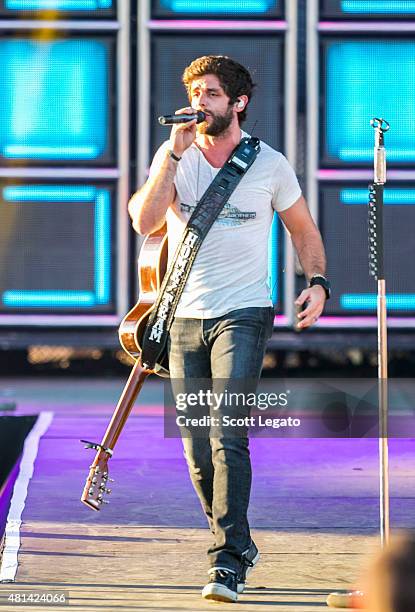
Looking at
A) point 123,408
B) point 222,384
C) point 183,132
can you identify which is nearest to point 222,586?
point 222,384

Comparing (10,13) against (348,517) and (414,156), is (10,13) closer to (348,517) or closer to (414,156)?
(414,156)

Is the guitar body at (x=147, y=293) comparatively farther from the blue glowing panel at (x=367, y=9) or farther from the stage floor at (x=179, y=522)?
the blue glowing panel at (x=367, y=9)

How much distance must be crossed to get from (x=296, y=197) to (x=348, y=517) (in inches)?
92.2

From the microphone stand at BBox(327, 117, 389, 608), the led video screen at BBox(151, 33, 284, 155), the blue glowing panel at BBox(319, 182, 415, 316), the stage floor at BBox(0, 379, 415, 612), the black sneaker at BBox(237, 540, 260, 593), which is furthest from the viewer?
the led video screen at BBox(151, 33, 284, 155)

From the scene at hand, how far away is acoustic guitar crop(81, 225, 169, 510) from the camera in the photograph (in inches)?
232

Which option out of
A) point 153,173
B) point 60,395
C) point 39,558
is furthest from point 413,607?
point 60,395

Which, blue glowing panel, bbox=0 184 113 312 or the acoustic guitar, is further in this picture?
blue glowing panel, bbox=0 184 113 312

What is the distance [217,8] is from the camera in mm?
14453

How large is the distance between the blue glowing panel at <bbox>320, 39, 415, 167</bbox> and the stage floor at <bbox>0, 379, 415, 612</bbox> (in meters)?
4.36

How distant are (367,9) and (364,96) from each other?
92 cm

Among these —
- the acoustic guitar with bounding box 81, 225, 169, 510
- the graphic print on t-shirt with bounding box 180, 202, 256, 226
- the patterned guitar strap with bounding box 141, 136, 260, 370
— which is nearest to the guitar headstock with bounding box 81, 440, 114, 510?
the acoustic guitar with bounding box 81, 225, 169, 510

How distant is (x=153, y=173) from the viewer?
5621 mm

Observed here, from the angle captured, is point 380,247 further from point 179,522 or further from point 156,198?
point 179,522

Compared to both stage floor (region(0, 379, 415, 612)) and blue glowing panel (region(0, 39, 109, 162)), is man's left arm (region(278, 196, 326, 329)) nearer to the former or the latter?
stage floor (region(0, 379, 415, 612))
